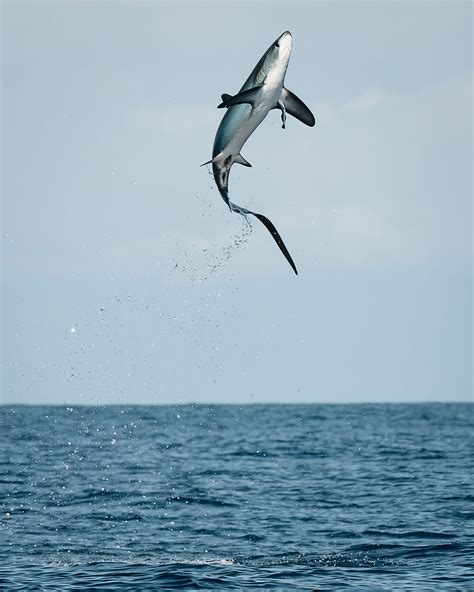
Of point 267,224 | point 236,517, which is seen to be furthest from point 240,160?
point 236,517

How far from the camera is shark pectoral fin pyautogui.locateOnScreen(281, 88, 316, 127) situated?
18391mm

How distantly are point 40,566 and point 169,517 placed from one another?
8853 millimetres

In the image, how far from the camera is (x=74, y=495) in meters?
37.5

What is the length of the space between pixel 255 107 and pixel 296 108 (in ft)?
4.47

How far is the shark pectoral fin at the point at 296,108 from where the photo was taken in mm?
18391

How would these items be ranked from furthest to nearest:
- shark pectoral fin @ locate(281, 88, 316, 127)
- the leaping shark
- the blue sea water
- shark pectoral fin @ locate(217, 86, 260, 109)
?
the blue sea water
shark pectoral fin @ locate(281, 88, 316, 127)
the leaping shark
shark pectoral fin @ locate(217, 86, 260, 109)

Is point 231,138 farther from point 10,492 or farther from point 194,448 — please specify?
point 194,448

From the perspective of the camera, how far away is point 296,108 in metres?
18.5

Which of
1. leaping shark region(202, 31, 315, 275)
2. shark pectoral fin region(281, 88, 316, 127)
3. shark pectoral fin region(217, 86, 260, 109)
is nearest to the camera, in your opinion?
shark pectoral fin region(217, 86, 260, 109)

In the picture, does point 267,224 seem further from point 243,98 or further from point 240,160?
point 243,98

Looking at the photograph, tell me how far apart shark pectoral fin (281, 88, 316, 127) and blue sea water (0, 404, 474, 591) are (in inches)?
361

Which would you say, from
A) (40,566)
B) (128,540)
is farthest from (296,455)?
(40,566)

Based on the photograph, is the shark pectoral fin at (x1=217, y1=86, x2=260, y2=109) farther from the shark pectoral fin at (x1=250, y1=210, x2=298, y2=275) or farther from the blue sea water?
the blue sea water

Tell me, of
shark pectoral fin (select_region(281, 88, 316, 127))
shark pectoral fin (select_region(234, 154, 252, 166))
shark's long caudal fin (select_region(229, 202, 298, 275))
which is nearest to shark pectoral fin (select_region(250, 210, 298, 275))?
shark's long caudal fin (select_region(229, 202, 298, 275))
